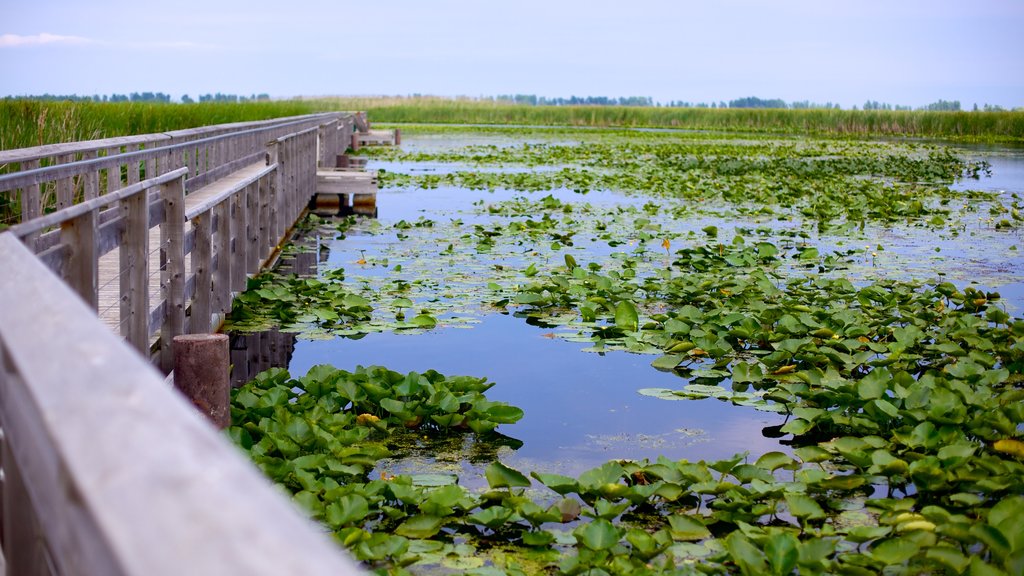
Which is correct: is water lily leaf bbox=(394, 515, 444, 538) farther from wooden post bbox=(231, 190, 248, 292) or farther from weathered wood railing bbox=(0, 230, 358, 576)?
wooden post bbox=(231, 190, 248, 292)

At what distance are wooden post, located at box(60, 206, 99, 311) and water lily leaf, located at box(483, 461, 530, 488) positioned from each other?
5.55ft

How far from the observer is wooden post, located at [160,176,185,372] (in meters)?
5.93

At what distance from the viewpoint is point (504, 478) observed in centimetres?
456

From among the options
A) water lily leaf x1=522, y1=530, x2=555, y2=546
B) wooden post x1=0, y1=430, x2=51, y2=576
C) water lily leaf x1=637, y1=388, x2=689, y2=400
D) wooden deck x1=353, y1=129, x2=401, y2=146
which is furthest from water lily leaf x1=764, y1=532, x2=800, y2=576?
wooden deck x1=353, y1=129, x2=401, y2=146

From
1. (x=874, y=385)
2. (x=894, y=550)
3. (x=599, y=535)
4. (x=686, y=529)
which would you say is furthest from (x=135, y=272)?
(x=874, y=385)

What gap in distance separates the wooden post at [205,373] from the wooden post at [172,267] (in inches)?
21.6

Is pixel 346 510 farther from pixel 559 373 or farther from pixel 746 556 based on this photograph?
pixel 559 373

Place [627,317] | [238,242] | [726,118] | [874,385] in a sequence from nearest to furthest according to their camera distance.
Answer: [874,385] → [627,317] → [238,242] → [726,118]

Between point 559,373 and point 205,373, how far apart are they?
2.59 m

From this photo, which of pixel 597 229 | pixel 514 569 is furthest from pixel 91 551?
pixel 597 229

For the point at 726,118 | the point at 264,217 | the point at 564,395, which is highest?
the point at 726,118

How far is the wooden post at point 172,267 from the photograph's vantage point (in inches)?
233

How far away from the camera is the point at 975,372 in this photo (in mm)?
6359

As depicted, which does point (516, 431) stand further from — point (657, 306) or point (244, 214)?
point (244, 214)
